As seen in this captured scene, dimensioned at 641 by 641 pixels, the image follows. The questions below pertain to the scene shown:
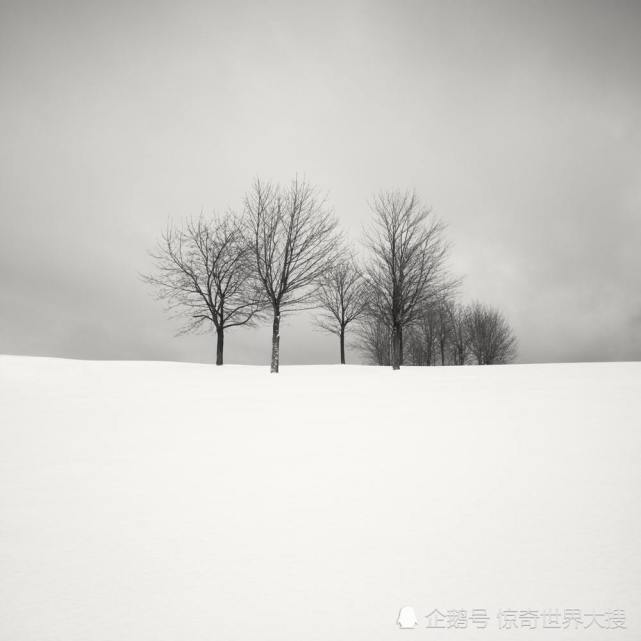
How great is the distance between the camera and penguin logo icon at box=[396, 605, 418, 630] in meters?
2.00

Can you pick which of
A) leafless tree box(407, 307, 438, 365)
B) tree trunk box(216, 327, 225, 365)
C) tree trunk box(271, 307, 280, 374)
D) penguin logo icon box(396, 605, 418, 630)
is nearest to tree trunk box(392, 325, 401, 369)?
tree trunk box(271, 307, 280, 374)

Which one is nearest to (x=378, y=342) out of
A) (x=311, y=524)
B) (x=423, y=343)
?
(x=423, y=343)

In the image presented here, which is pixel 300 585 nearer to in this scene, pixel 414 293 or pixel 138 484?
pixel 138 484

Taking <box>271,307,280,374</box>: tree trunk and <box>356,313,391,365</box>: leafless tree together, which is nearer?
<box>271,307,280,374</box>: tree trunk

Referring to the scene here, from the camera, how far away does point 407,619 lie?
2.04m

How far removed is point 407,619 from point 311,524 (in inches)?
40.2

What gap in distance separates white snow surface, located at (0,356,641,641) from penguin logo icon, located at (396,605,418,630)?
0.04m

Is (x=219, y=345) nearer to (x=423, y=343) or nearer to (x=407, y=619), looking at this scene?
(x=407, y=619)

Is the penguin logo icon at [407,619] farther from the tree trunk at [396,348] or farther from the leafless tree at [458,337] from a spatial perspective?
the leafless tree at [458,337]

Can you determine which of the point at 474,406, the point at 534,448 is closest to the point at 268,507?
the point at 534,448

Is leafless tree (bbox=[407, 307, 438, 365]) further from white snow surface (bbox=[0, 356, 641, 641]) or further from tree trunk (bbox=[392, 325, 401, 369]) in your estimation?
white snow surface (bbox=[0, 356, 641, 641])

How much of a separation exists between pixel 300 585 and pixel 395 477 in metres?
1.70

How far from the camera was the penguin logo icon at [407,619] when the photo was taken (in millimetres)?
2000

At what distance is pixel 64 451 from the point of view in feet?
14.5
